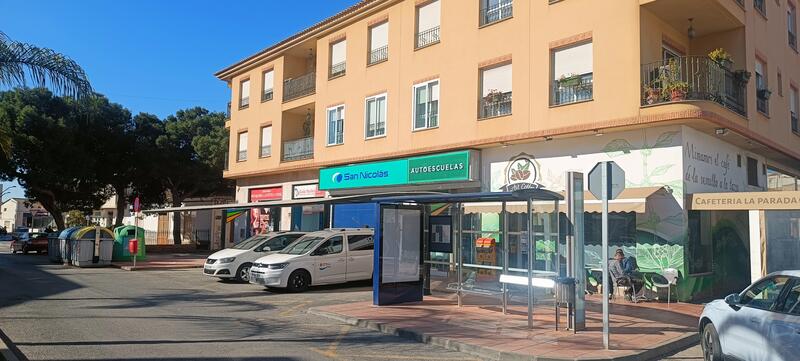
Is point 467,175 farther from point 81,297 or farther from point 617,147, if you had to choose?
point 81,297

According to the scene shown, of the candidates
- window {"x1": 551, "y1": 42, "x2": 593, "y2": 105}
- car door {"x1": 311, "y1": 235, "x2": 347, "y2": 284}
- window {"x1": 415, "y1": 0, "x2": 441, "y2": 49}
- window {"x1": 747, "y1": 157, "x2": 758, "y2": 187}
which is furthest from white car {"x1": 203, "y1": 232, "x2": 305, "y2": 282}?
window {"x1": 747, "y1": 157, "x2": 758, "y2": 187}

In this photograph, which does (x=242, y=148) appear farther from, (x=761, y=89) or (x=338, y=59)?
(x=761, y=89)

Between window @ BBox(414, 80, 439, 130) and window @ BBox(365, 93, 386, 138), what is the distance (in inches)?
66.3

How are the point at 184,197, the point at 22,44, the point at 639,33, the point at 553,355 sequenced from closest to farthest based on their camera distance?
1. the point at 553,355
2. the point at 22,44
3. the point at 639,33
4. the point at 184,197

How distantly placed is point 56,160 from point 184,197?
29.4 ft

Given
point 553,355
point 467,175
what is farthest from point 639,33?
point 553,355

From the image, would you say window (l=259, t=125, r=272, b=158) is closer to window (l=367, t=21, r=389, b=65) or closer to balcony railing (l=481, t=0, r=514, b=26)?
window (l=367, t=21, r=389, b=65)

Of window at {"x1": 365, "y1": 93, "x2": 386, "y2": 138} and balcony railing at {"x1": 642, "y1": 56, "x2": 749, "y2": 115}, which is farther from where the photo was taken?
window at {"x1": 365, "y1": 93, "x2": 386, "y2": 138}

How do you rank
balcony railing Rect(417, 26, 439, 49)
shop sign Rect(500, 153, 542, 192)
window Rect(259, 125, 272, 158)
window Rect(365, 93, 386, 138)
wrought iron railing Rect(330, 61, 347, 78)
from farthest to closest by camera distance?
1. window Rect(259, 125, 272, 158)
2. wrought iron railing Rect(330, 61, 347, 78)
3. window Rect(365, 93, 386, 138)
4. balcony railing Rect(417, 26, 439, 49)
5. shop sign Rect(500, 153, 542, 192)

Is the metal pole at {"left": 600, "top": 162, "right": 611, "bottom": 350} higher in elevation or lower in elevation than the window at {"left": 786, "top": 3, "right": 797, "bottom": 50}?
lower

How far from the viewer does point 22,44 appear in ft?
33.1

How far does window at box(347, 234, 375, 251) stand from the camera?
54.4 ft

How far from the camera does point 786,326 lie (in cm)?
578

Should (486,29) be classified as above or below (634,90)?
above
